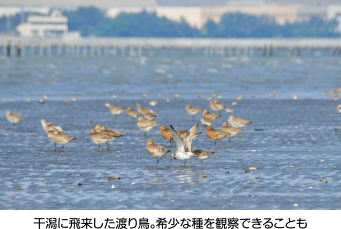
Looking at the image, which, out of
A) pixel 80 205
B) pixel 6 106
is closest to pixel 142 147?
pixel 80 205

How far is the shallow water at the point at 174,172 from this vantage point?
32.7 ft

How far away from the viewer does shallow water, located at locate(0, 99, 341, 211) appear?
9.97 meters

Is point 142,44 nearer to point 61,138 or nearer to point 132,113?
point 132,113

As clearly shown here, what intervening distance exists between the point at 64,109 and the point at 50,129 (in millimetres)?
9731

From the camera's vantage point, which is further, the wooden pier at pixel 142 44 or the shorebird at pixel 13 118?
the wooden pier at pixel 142 44

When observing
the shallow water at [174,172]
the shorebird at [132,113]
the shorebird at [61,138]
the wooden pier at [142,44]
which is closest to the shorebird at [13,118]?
the shallow water at [174,172]

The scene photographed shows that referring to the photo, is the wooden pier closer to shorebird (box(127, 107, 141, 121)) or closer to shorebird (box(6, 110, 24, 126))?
shorebird (box(127, 107, 141, 121))

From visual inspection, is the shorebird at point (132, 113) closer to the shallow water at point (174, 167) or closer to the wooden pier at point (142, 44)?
the shallow water at point (174, 167)

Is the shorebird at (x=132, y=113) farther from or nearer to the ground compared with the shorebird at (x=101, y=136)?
farther from the ground

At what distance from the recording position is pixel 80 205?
32.3 ft

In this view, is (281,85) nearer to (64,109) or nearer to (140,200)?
(64,109)

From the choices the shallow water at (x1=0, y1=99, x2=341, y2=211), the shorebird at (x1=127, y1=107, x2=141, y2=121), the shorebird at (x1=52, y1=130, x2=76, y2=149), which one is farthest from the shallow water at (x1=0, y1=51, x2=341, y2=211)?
the shorebird at (x1=127, y1=107, x2=141, y2=121)

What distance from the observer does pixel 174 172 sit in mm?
12500

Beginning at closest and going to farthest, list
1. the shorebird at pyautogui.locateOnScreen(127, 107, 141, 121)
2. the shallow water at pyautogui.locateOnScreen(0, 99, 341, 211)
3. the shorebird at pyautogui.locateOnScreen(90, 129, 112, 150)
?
the shallow water at pyautogui.locateOnScreen(0, 99, 341, 211)
the shorebird at pyautogui.locateOnScreen(90, 129, 112, 150)
the shorebird at pyautogui.locateOnScreen(127, 107, 141, 121)
